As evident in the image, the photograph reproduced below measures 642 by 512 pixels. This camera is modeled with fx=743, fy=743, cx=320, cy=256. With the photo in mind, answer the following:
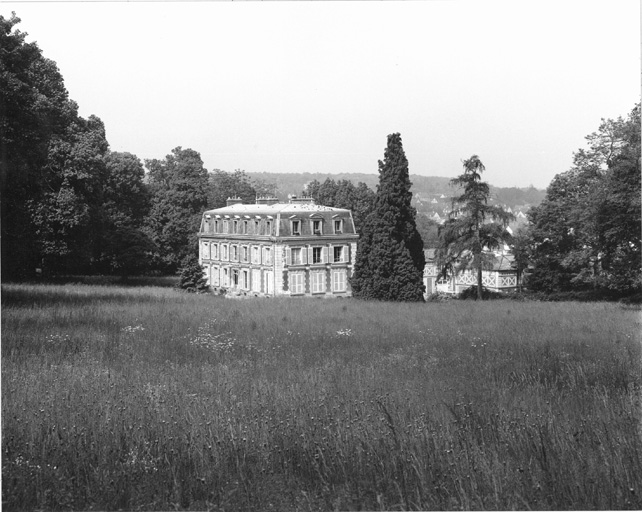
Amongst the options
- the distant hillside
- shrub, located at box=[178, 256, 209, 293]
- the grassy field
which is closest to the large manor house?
the distant hillside

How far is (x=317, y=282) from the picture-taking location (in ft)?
155

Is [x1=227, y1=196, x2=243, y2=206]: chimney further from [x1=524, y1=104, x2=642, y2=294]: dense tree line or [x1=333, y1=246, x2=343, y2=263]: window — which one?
[x1=524, y1=104, x2=642, y2=294]: dense tree line

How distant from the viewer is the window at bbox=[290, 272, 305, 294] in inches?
1839

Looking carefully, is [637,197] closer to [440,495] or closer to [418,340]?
[418,340]

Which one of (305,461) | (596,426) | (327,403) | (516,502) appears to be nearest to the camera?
(516,502)

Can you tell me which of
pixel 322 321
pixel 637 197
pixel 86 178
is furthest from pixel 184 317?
pixel 86 178

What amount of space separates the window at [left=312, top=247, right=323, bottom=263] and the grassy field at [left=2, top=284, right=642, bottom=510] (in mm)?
35483

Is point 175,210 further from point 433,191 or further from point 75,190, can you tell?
point 433,191

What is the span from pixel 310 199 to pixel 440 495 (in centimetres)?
4214

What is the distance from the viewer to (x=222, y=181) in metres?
47.6

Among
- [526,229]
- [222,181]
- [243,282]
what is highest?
[222,181]

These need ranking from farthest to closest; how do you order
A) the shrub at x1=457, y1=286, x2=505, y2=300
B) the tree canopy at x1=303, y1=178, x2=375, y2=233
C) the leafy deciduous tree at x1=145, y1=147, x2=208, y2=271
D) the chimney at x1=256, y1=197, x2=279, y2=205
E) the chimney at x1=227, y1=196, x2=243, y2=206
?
the tree canopy at x1=303, y1=178, x2=375, y2=233 < the chimney at x1=227, y1=196, x2=243, y2=206 < the chimney at x1=256, y1=197, x2=279, y2=205 < the shrub at x1=457, y1=286, x2=505, y2=300 < the leafy deciduous tree at x1=145, y1=147, x2=208, y2=271

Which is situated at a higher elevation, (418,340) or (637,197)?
(637,197)

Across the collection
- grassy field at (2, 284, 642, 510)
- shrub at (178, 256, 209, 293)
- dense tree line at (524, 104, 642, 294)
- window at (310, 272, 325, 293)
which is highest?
dense tree line at (524, 104, 642, 294)
